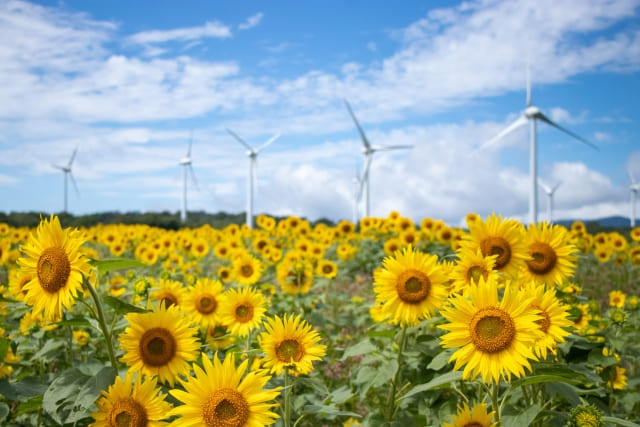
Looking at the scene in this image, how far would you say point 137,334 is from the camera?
302cm

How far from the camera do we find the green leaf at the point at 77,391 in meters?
2.70

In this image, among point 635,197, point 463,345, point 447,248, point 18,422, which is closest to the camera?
point 463,345

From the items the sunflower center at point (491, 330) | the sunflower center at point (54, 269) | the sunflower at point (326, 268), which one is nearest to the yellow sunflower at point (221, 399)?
the sunflower center at point (54, 269)

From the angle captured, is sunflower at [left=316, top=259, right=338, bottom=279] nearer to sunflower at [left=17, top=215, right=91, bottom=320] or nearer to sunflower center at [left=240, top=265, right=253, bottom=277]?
sunflower center at [left=240, top=265, right=253, bottom=277]

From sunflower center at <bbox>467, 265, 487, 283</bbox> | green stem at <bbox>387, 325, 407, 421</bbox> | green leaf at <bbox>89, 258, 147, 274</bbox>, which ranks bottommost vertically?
green stem at <bbox>387, 325, 407, 421</bbox>

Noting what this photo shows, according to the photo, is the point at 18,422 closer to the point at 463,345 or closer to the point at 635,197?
the point at 463,345

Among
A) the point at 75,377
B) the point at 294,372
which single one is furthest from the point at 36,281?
the point at 294,372

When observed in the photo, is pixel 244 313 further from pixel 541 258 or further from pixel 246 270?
pixel 246 270

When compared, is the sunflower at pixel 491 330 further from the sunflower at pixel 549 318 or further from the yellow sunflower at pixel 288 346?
the yellow sunflower at pixel 288 346

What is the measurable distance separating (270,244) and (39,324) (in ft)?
16.1

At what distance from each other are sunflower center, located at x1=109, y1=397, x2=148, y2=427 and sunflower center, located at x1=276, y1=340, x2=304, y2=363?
2.68ft

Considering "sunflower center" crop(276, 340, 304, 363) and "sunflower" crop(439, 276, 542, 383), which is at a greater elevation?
"sunflower" crop(439, 276, 542, 383)

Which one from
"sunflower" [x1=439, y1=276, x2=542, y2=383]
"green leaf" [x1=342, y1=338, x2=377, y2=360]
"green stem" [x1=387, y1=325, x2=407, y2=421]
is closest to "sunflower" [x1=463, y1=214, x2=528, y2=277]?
"green stem" [x1=387, y1=325, x2=407, y2=421]

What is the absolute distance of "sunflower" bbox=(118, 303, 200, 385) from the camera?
300 centimetres
